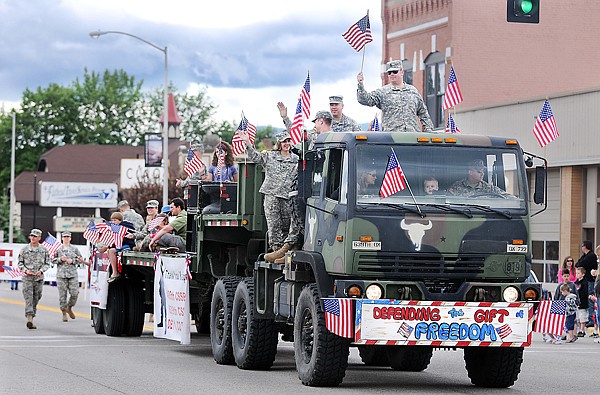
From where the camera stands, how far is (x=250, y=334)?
53.8ft

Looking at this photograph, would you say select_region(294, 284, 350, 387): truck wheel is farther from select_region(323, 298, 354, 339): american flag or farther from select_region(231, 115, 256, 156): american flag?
select_region(231, 115, 256, 156): american flag

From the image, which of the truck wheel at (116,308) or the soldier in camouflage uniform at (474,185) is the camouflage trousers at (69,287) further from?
the soldier in camouflage uniform at (474,185)

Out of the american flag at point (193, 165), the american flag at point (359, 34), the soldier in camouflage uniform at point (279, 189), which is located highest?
the american flag at point (359, 34)

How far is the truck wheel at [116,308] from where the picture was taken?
76.1 ft

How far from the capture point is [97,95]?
11994cm

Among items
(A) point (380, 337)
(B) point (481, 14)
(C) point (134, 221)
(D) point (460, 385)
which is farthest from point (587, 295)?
(B) point (481, 14)

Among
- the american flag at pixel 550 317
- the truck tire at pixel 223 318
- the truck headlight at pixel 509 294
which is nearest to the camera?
the truck headlight at pixel 509 294

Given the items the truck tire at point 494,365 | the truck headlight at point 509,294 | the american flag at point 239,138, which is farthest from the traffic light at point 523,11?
the truck headlight at point 509,294

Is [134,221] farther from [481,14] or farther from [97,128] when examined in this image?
[97,128]

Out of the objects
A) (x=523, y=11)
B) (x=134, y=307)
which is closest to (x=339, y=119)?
(x=523, y=11)

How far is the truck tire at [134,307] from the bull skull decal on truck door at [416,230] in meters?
10.2

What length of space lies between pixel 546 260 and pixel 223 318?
18.5 metres

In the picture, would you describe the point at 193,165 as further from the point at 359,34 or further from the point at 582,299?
the point at 582,299

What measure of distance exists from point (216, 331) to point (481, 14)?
24.4 metres
